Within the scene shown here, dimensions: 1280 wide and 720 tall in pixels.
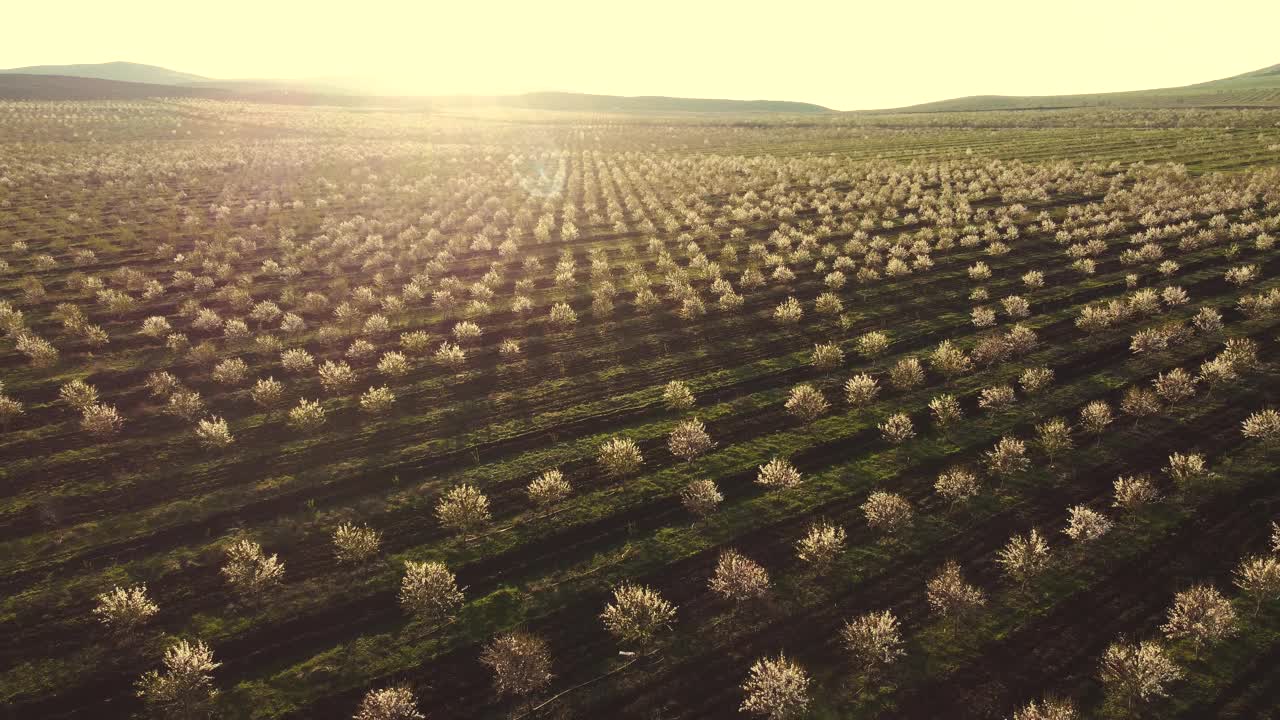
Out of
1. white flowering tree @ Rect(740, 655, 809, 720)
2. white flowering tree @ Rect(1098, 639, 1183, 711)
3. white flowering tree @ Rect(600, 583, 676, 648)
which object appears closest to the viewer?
white flowering tree @ Rect(1098, 639, 1183, 711)

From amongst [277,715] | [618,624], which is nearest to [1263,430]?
[618,624]

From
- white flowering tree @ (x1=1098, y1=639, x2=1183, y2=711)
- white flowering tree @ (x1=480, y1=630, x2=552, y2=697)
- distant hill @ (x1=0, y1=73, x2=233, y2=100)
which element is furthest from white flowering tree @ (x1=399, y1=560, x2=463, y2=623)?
distant hill @ (x1=0, y1=73, x2=233, y2=100)

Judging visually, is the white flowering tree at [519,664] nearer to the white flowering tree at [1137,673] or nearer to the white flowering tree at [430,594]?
the white flowering tree at [430,594]

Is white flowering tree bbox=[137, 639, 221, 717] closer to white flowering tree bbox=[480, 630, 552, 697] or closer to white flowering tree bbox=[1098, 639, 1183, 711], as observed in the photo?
white flowering tree bbox=[480, 630, 552, 697]

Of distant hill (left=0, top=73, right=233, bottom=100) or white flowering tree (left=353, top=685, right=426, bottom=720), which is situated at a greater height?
distant hill (left=0, top=73, right=233, bottom=100)

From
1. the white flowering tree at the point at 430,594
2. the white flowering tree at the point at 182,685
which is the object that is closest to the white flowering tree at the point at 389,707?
the white flowering tree at the point at 430,594

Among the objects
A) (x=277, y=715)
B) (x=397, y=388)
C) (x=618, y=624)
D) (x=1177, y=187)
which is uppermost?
(x=1177, y=187)

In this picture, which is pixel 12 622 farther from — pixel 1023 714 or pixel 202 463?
pixel 1023 714

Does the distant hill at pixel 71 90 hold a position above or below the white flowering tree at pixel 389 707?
above

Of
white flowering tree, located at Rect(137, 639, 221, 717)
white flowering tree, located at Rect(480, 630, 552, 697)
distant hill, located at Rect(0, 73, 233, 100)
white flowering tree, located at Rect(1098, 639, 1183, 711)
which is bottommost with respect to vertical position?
white flowering tree, located at Rect(137, 639, 221, 717)
